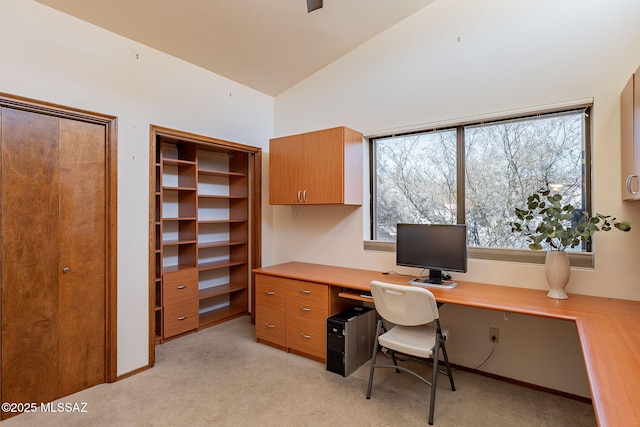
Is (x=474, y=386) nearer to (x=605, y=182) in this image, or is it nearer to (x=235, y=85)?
(x=605, y=182)

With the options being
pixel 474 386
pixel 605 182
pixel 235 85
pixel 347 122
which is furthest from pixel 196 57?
pixel 474 386

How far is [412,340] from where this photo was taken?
2322mm

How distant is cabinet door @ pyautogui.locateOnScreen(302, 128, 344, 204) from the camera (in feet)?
10.3

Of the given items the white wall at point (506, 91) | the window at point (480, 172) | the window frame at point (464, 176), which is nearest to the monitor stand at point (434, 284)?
the white wall at point (506, 91)

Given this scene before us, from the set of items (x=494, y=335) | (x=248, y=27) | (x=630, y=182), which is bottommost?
(x=494, y=335)

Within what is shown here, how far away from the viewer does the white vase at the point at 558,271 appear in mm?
2225

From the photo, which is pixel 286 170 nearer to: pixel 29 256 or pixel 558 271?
pixel 29 256

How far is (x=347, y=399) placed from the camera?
240 centimetres

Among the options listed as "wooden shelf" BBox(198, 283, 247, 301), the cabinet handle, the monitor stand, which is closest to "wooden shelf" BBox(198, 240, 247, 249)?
"wooden shelf" BBox(198, 283, 247, 301)

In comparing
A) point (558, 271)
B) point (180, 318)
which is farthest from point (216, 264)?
point (558, 271)

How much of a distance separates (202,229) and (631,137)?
4.10m

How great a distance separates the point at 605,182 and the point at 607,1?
1.24m

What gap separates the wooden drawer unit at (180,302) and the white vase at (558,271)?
334cm

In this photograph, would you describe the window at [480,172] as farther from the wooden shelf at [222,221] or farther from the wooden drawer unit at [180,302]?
the wooden drawer unit at [180,302]
